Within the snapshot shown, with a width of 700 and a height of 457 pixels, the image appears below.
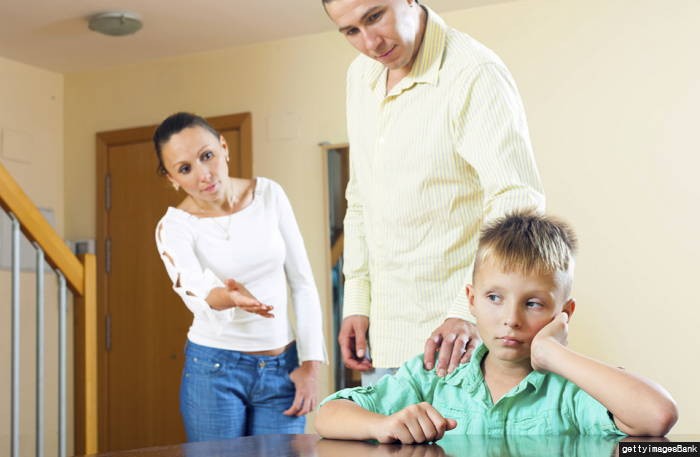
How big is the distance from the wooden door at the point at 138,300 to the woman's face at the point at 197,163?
2.09 meters

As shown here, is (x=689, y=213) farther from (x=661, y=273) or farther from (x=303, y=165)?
(x=303, y=165)

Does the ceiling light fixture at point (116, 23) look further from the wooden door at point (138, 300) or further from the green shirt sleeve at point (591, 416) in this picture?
the green shirt sleeve at point (591, 416)

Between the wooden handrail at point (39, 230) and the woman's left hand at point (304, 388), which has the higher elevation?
the wooden handrail at point (39, 230)

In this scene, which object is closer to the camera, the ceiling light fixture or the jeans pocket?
the jeans pocket

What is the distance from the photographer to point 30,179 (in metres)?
4.94

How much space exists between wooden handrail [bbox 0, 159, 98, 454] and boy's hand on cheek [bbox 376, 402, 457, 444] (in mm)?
2141

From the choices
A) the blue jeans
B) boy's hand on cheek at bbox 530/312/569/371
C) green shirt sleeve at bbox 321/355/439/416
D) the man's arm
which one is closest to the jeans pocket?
the blue jeans

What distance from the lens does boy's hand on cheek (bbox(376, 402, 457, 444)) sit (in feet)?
3.51

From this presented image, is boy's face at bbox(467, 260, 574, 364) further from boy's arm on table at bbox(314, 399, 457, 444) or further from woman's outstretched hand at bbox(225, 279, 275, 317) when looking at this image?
woman's outstretched hand at bbox(225, 279, 275, 317)

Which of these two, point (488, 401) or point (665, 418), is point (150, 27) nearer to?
point (488, 401)

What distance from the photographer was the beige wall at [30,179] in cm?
461

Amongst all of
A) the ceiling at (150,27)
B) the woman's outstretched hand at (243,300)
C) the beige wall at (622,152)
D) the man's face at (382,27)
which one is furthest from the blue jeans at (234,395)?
the ceiling at (150,27)

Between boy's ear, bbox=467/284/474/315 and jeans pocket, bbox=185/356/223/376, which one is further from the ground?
boy's ear, bbox=467/284/474/315

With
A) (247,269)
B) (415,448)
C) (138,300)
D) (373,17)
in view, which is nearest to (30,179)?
(138,300)
